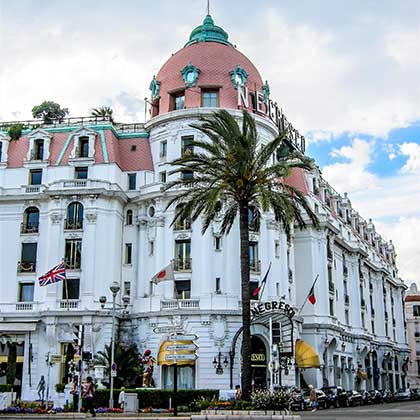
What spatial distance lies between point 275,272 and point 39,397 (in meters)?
22.8

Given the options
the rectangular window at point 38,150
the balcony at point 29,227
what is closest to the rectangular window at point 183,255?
the balcony at point 29,227

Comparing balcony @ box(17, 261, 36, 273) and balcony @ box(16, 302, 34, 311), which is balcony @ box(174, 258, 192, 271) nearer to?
balcony @ box(17, 261, 36, 273)

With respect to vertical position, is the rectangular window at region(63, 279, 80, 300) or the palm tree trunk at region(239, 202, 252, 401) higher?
the rectangular window at region(63, 279, 80, 300)

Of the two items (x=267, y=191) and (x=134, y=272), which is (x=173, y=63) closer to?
(x=134, y=272)

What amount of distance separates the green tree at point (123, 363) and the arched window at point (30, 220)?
1405 cm

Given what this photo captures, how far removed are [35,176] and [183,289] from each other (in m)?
18.1

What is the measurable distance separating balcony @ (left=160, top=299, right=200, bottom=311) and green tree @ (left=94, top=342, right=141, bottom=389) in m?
4.69

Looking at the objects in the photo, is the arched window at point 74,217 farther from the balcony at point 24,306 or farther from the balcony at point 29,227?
the balcony at point 24,306

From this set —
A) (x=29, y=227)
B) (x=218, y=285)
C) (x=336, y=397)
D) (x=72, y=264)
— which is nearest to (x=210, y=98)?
(x=218, y=285)

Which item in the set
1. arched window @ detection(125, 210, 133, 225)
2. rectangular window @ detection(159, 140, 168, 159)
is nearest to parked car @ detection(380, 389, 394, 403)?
arched window @ detection(125, 210, 133, 225)

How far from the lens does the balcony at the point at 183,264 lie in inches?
2299

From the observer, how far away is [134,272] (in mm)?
61469

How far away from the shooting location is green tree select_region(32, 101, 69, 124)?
7175cm

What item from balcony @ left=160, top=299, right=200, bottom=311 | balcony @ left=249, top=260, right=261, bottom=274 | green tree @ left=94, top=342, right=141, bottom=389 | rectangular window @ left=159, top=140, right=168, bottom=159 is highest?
rectangular window @ left=159, top=140, right=168, bottom=159
